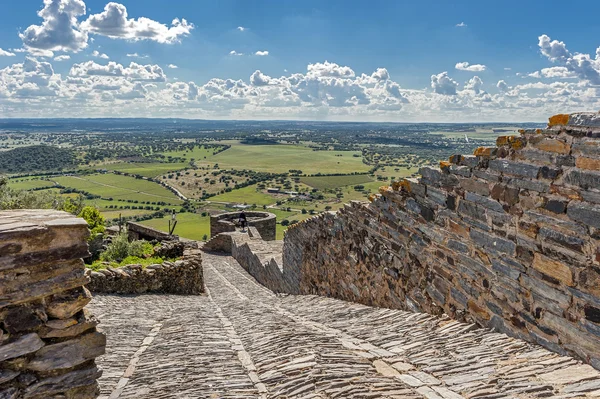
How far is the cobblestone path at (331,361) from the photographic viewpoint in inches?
160

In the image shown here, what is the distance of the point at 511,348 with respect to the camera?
202 inches

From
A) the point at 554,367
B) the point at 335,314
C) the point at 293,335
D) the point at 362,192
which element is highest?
the point at 554,367

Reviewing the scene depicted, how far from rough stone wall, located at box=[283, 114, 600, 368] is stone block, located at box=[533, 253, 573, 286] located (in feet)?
0.04

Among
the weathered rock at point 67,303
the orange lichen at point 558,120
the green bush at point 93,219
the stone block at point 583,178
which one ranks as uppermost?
the orange lichen at point 558,120

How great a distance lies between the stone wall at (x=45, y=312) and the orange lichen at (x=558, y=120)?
4.87 meters

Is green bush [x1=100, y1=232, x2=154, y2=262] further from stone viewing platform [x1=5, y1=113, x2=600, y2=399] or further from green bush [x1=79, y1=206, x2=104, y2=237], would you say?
stone viewing platform [x1=5, y1=113, x2=600, y2=399]

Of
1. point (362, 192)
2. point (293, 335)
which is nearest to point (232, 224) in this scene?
point (293, 335)

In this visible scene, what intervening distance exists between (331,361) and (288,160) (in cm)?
14253

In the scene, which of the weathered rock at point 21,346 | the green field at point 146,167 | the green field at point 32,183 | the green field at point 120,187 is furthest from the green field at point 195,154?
the weathered rock at point 21,346

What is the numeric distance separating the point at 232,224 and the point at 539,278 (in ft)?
85.0

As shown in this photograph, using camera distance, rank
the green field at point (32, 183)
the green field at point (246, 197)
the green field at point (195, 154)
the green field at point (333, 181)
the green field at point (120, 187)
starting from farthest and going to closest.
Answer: the green field at point (195, 154)
the green field at point (333, 181)
the green field at point (32, 183)
the green field at point (120, 187)
the green field at point (246, 197)

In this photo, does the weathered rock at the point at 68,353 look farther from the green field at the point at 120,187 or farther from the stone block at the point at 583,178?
the green field at the point at 120,187

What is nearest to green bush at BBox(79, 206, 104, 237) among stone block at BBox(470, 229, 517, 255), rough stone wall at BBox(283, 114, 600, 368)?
rough stone wall at BBox(283, 114, 600, 368)

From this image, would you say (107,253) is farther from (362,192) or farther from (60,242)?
(362,192)
